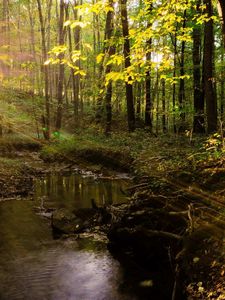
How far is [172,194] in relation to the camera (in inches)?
304

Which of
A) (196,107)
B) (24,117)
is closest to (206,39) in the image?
(196,107)

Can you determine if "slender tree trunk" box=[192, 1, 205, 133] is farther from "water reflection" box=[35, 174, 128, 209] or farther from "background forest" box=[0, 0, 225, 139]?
"water reflection" box=[35, 174, 128, 209]

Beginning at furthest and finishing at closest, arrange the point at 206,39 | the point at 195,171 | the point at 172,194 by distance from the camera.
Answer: the point at 206,39 < the point at 195,171 < the point at 172,194

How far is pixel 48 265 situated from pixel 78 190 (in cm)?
699

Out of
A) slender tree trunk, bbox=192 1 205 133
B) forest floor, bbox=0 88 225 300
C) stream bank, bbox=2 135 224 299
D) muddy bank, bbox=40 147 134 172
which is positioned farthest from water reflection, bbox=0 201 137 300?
slender tree trunk, bbox=192 1 205 133

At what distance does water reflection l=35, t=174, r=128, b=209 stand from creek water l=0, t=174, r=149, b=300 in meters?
1.67

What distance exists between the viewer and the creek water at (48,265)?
253 inches

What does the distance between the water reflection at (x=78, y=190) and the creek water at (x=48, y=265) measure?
5.49ft

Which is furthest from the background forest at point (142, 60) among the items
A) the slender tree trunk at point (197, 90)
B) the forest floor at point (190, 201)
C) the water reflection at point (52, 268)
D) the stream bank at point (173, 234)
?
the water reflection at point (52, 268)

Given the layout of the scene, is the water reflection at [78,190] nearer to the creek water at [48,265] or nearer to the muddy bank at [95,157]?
the muddy bank at [95,157]

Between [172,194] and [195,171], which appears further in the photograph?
[195,171]

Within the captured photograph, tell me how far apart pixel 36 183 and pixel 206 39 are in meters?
9.79

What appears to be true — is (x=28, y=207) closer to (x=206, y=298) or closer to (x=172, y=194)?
(x=172, y=194)

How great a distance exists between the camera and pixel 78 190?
47.5ft
